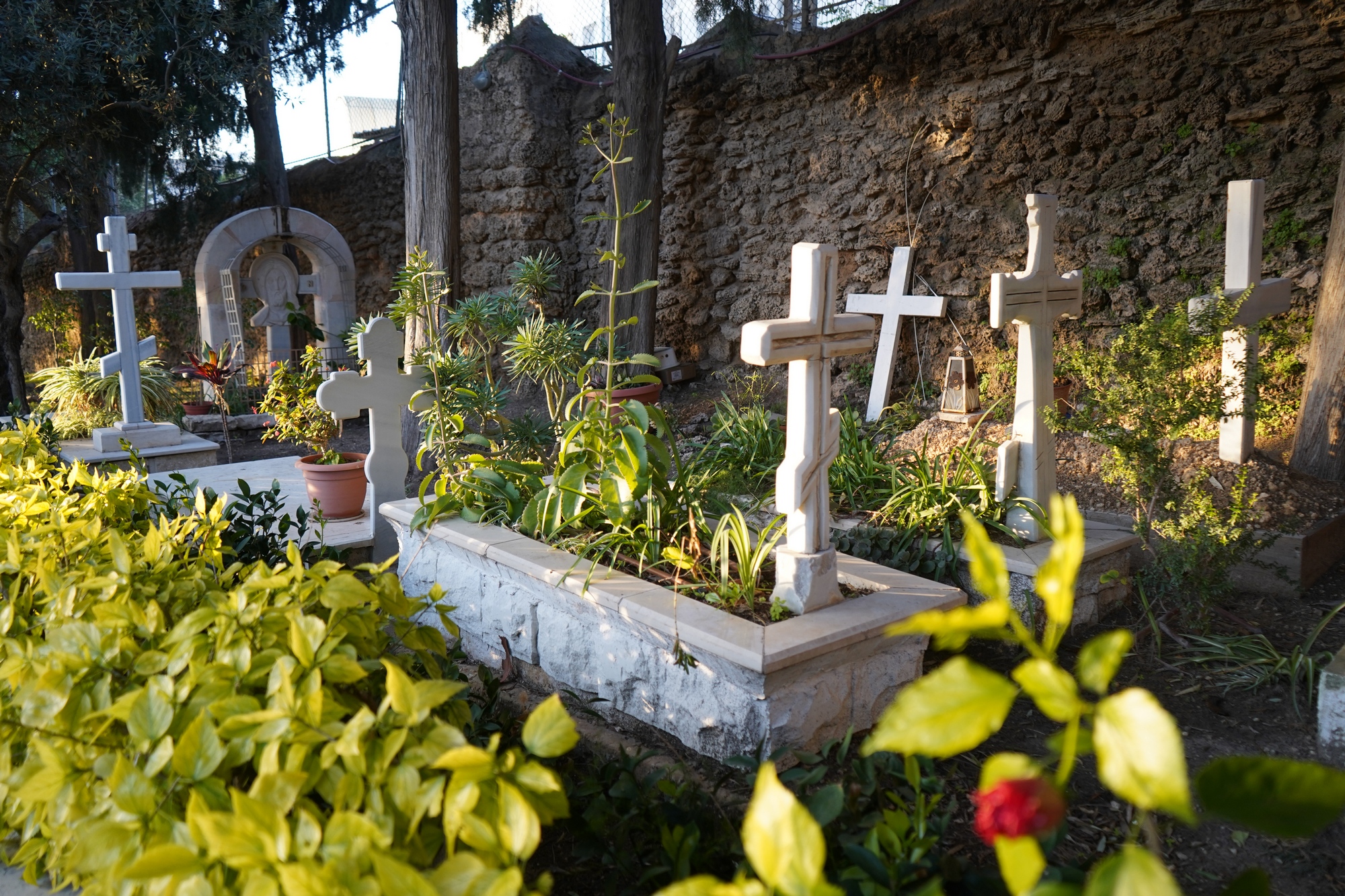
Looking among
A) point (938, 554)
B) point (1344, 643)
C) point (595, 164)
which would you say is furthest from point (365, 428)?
point (1344, 643)

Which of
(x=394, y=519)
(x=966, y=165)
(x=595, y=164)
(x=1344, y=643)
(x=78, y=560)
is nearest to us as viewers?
(x=78, y=560)

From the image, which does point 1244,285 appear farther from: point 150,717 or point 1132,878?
point 150,717

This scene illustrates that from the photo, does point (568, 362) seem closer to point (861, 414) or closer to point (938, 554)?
point (938, 554)

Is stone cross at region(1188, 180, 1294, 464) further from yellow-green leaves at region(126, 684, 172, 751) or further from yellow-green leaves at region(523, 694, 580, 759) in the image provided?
yellow-green leaves at region(126, 684, 172, 751)

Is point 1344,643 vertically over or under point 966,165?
under

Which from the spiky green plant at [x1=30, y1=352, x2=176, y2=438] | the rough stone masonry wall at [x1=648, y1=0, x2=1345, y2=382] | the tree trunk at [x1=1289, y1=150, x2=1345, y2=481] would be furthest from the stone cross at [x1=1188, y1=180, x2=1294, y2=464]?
the spiky green plant at [x1=30, y1=352, x2=176, y2=438]

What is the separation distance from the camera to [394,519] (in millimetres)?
3859

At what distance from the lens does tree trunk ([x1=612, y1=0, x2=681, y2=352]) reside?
709 cm

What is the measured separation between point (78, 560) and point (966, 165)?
6629mm

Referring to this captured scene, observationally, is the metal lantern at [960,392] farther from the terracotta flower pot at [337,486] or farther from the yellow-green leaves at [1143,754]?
the yellow-green leaves at [1143,754]

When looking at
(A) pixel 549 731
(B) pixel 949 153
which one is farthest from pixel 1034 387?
(B) pixel 949 153

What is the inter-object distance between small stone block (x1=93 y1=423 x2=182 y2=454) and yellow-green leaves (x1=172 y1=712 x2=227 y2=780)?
5609 mm

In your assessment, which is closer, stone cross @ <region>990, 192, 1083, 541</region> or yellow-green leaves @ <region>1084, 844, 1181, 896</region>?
yellow-green leaves @ <region>1084, 844, 1181, 896</region>

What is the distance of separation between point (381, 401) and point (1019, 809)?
3768 mm
